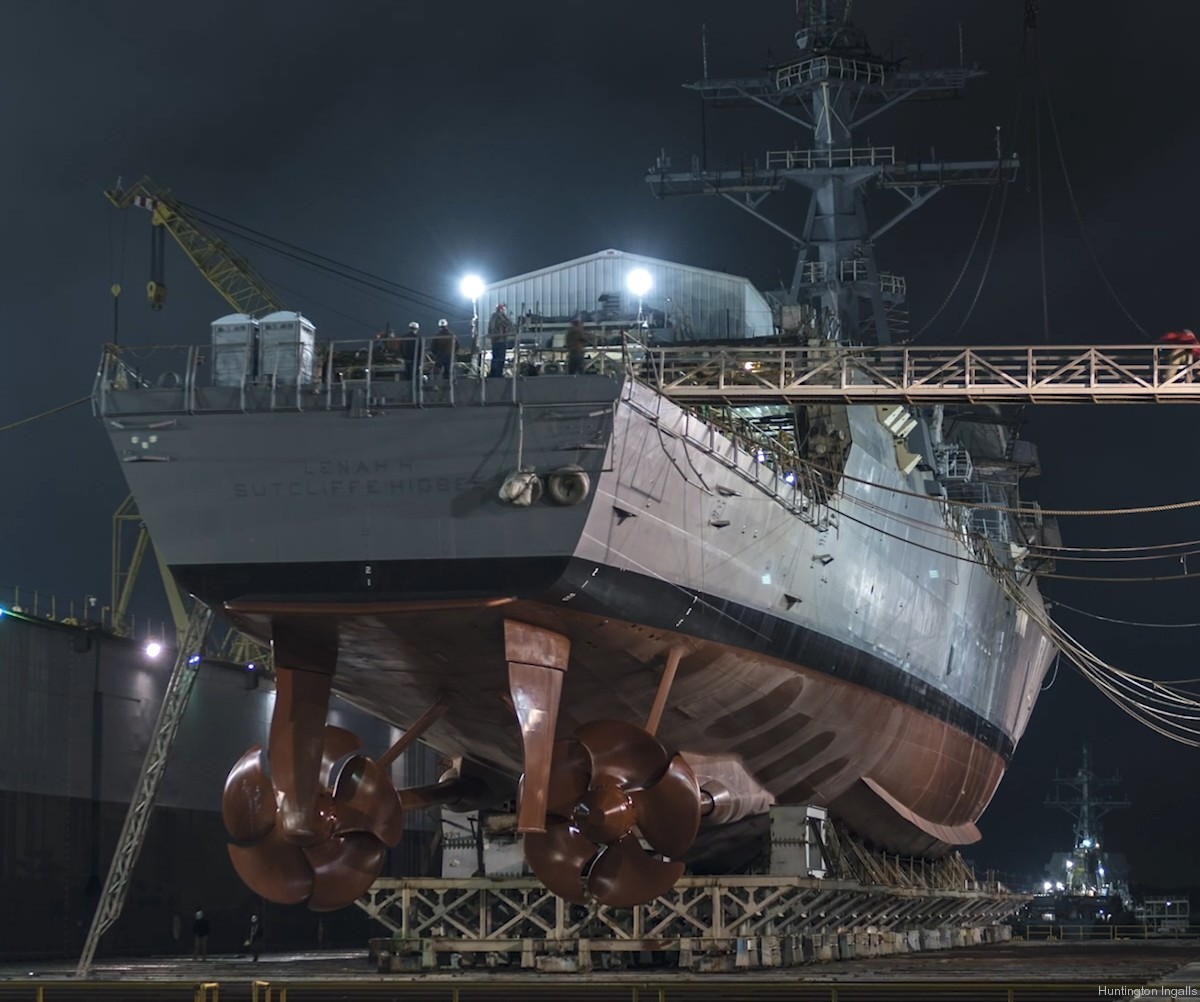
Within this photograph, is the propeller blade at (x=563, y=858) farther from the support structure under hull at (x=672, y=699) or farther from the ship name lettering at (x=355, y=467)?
the ship name lettering at (x=355, y=467)

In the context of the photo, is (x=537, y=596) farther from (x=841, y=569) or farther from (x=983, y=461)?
(x=983, y=461)

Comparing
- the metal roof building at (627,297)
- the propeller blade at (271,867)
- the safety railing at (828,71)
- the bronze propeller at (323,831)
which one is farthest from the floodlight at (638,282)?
the propeller blade at (271,867)

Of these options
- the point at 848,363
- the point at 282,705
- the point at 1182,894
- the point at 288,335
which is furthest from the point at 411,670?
the point at 1182,894

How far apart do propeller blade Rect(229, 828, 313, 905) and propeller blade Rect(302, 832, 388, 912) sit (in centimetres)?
30

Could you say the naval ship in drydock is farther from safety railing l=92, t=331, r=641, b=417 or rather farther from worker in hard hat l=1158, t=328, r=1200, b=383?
worker in hard hat l=1158, t=328, r=1200, b=383

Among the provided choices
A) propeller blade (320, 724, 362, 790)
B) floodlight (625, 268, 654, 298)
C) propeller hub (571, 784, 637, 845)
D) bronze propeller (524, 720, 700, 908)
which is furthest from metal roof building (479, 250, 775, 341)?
propeller hub (571, 784, 637, 845)

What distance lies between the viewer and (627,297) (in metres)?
Result: 32.2

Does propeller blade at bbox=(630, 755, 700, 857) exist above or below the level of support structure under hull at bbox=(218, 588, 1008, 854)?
below

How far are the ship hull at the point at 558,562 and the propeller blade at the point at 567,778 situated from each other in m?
1.47

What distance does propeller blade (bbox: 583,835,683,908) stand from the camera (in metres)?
22.8

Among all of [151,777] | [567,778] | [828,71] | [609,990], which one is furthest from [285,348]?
[828,71]

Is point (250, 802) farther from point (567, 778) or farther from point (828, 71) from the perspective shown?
point (828, 71)

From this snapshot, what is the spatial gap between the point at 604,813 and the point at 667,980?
2.38 metres

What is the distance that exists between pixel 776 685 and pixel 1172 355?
25.4ft
